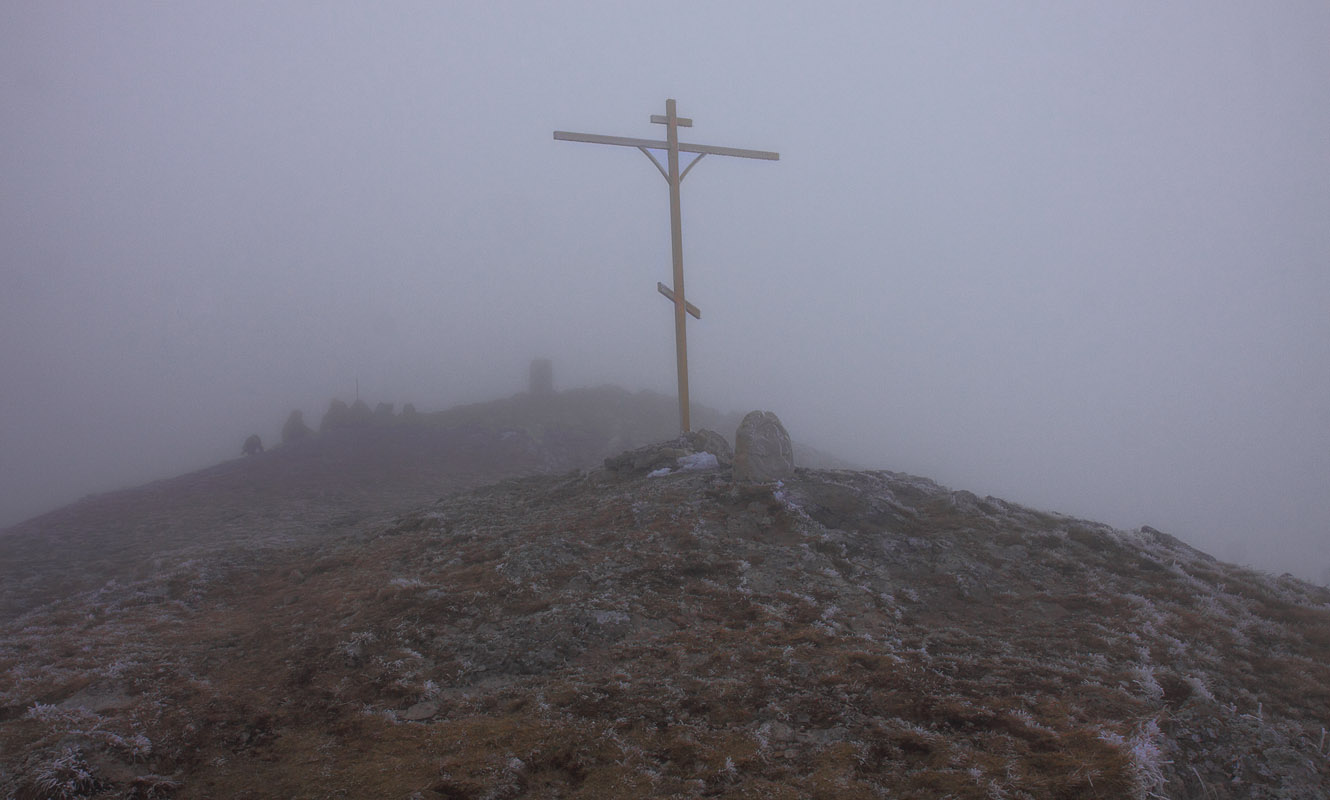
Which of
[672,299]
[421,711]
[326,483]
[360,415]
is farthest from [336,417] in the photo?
[421,711]

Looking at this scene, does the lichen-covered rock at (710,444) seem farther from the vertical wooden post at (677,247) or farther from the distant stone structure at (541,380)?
the distant stone structure at (541,380)

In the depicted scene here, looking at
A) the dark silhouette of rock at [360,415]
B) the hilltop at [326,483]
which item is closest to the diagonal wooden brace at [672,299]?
the hilltop at [326,483]

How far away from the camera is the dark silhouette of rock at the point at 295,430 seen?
113ft

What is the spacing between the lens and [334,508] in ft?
73.4

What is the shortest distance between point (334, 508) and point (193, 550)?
6.40 m

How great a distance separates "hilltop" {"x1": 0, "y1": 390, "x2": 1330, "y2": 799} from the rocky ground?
4cm

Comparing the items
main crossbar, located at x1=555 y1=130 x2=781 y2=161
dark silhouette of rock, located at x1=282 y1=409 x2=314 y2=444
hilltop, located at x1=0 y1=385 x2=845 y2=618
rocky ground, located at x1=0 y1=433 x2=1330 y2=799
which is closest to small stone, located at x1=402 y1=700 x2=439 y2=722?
rocky ground, located at x1=0 y1=433 x2=1330 y2=799

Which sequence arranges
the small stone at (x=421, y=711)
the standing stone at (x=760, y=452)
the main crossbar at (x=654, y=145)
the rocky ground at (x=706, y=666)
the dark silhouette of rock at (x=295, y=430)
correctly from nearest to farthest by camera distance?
the rocky ground at (x=706, y=666) → the small stone at (x=421, y=711) → the standing stone at (x=760, y=452) → the main crossbar at (x=654, y=145) → the dark silhouette of rock at (x=295, y=430)

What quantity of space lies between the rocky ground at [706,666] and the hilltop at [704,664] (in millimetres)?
39

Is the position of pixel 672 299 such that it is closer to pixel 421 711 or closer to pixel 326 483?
pixel 421 711

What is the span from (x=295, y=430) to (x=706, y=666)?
35001 millimetres

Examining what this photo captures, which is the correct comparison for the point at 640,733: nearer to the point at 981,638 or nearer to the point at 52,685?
the point at 981,638

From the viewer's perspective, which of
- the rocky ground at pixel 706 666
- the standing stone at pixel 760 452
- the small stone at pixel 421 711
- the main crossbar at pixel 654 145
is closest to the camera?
the rocky ground at pixel 706 666

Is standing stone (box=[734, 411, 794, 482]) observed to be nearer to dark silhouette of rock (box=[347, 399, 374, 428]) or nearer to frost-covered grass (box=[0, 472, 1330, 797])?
frost-covered grass (box=[0, 472, 1330, 797])
